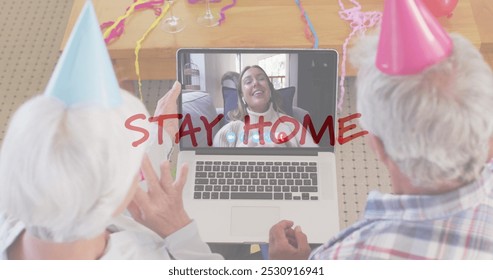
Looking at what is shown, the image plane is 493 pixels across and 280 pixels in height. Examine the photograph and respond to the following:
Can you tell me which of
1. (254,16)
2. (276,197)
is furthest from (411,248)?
(254,16)

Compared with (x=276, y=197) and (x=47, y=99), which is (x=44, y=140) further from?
(x=276, y=197)

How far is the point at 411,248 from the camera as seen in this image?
96cm

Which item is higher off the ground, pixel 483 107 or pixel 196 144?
pixel 483 107

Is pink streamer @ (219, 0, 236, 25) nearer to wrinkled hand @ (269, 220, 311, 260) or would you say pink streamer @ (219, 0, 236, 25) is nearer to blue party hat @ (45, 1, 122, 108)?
wrinkled hand @ (269, 220, 311, 260)

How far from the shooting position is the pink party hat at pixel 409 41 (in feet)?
3.04

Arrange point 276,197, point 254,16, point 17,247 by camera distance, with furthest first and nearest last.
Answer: point 254,16, point 276,197, point 17,247

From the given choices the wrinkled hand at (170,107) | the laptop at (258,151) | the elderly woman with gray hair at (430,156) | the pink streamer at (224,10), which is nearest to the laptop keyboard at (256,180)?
the laptop at (258,151)

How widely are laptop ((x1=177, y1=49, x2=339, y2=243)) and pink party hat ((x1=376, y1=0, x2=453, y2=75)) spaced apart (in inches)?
18.2

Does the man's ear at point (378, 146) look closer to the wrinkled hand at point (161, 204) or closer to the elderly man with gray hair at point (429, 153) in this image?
the elderly man with gray hair at point (429, 153)

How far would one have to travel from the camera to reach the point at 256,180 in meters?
1.46

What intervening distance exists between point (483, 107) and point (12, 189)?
0.70m

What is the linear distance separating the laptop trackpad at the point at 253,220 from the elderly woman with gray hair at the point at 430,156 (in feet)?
1.19

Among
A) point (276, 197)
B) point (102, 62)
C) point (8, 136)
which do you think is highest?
point (102, 62)

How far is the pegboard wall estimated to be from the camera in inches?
74.7
